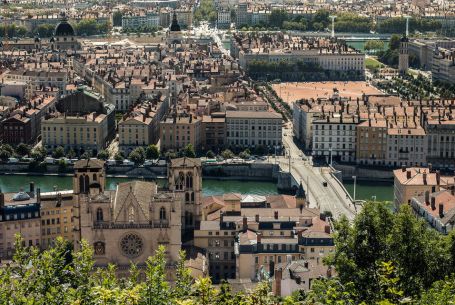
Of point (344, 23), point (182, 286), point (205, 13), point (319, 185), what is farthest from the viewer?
point (205, 13)

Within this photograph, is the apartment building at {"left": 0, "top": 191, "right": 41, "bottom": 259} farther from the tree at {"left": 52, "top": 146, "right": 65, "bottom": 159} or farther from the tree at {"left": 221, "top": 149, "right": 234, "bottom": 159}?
the tree at {"left": 221, "top": 149, "right": 234, "bottom": 159}

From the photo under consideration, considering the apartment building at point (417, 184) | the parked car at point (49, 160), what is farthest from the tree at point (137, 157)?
the apartment building at point (417, 184)

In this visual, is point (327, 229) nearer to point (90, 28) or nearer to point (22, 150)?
point (22, 150)

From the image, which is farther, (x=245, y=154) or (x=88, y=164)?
(x=245, y=154)

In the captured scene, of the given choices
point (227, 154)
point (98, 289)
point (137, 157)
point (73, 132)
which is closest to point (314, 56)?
point (227, 154)

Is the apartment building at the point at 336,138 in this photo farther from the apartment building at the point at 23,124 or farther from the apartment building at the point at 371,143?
the apartment building at the point at 23,124

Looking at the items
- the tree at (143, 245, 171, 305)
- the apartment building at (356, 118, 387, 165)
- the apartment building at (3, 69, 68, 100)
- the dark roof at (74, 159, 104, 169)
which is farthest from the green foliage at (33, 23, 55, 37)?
the tree at (143, 245, 171, 305)
